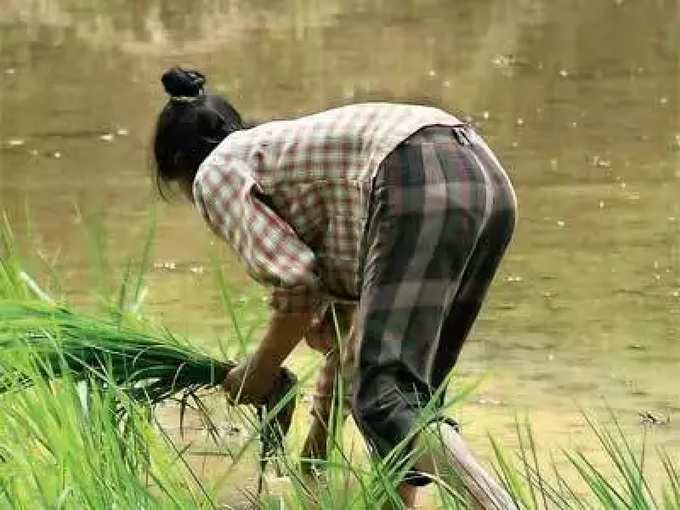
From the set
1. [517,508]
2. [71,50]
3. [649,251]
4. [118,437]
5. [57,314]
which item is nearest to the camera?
[517,508]

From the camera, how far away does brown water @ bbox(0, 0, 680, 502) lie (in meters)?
4.58

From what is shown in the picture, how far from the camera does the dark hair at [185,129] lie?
3217mm

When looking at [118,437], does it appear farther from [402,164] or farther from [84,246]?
[84,246]

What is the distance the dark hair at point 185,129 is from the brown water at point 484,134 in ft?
1.66

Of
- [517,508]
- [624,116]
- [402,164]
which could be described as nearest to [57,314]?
[402,164]

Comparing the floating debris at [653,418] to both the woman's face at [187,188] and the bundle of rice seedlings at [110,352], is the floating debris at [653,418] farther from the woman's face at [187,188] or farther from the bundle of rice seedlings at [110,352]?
the woman's face at [187,188]

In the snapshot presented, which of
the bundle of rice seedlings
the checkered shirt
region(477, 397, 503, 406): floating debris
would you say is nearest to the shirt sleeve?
the checkered shirt

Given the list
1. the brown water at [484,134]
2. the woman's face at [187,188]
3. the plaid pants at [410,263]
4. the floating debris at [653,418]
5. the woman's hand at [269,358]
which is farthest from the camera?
the brown water at [484,134]

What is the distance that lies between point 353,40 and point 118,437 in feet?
25.6

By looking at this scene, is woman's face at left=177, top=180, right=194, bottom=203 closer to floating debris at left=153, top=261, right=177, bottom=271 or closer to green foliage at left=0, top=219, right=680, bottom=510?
green foliage at left=0, top=219, right=680, bottom=510

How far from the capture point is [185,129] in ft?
10.5

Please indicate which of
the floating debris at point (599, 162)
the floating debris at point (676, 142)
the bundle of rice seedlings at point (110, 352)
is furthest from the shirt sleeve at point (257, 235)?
the floating debris at point (676, 142)

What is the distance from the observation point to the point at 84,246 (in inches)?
236

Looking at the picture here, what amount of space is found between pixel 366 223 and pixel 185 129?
0.39 m
